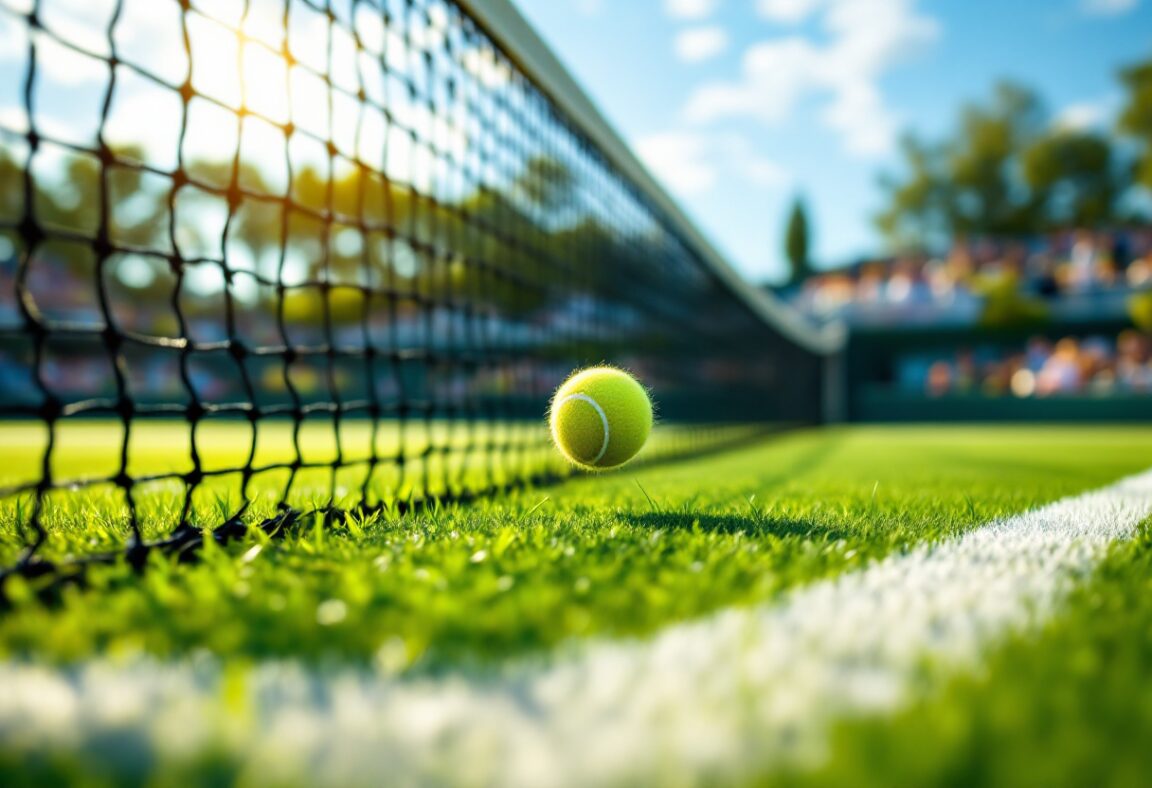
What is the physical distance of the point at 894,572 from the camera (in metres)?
1.39

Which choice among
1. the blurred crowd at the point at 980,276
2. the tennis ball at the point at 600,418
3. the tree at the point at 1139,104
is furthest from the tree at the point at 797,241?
the tennis ball at the point at 600,418

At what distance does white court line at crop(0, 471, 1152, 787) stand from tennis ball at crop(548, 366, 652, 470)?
134cm

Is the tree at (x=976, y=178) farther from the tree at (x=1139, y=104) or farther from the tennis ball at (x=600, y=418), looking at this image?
the tennis ball at (x=600, y=418)

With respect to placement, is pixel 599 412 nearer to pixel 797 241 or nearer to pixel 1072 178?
pixel 1072 178

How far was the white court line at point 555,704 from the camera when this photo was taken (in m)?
0.72

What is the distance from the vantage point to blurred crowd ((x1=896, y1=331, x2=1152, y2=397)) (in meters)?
16.8

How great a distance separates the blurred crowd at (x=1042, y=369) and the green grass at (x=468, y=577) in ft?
53.9

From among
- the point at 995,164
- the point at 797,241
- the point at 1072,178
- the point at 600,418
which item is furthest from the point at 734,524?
the point at 797,241

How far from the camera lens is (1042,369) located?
18.2 m

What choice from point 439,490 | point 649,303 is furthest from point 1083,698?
point 649,303

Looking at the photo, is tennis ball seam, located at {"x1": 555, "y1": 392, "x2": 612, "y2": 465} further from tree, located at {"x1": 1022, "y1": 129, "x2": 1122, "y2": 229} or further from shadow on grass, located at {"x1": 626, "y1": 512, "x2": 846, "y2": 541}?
tree, located at {"x1": 1022, "y1": 129, "x2": 1122, "y2": 229}

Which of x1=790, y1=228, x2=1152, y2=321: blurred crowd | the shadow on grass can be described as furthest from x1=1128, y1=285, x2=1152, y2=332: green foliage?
the shadow on grass

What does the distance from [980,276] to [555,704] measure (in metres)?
23.5

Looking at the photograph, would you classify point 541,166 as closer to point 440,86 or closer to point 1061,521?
point 440,86
